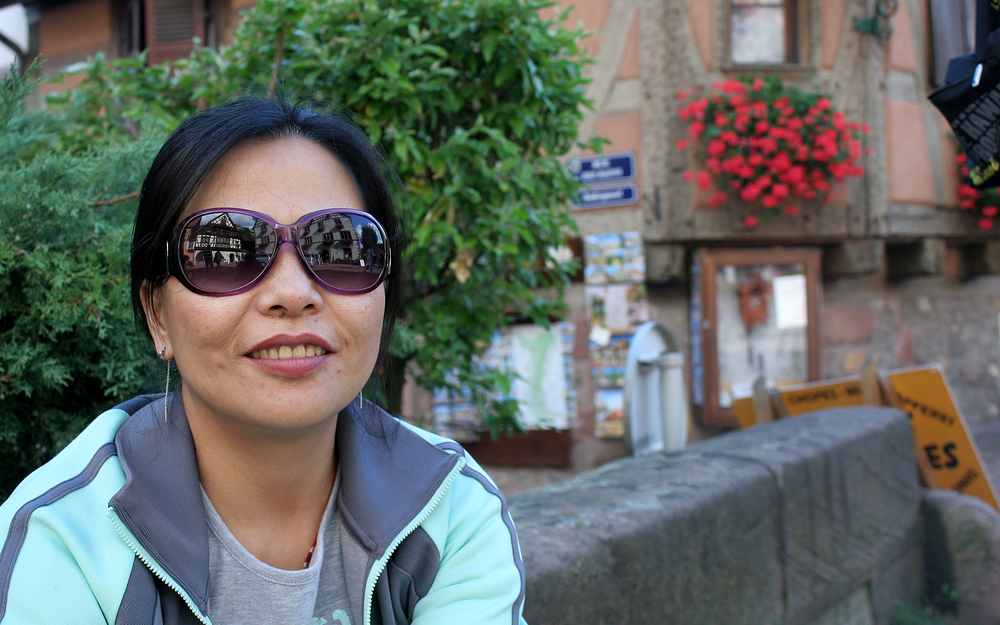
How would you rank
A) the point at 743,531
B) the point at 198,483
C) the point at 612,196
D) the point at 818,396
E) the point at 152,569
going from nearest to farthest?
the point at 152,569, the point at 198,483, the point at 743,531, the point at 818,396, the point at 612,196

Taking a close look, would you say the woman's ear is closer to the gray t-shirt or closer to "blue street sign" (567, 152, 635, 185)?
the gray t-shirt

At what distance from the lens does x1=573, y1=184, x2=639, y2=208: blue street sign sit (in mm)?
7090

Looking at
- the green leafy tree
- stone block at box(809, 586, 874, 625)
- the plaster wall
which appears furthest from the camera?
the plaster wall

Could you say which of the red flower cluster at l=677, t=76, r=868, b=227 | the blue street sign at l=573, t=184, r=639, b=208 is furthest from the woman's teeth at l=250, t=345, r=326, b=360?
the blue street sign at l=573, t=184, r=639, b=208

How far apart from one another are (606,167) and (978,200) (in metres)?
3.88

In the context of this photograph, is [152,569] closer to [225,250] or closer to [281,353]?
[281,353]

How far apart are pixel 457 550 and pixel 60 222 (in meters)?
1.03

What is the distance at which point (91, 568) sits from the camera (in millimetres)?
912

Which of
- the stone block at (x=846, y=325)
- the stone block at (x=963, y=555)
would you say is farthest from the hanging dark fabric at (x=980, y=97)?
the stone block at (x=846, y=325)

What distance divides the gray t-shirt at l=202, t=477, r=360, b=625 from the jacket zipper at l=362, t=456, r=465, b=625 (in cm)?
5

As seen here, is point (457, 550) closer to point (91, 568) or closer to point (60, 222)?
point (91, 568)

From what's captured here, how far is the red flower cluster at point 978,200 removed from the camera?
768cm

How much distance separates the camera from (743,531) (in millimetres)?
2357

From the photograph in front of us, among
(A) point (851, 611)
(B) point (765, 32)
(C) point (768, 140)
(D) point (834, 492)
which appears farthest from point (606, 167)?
(A) point (851, 611)
